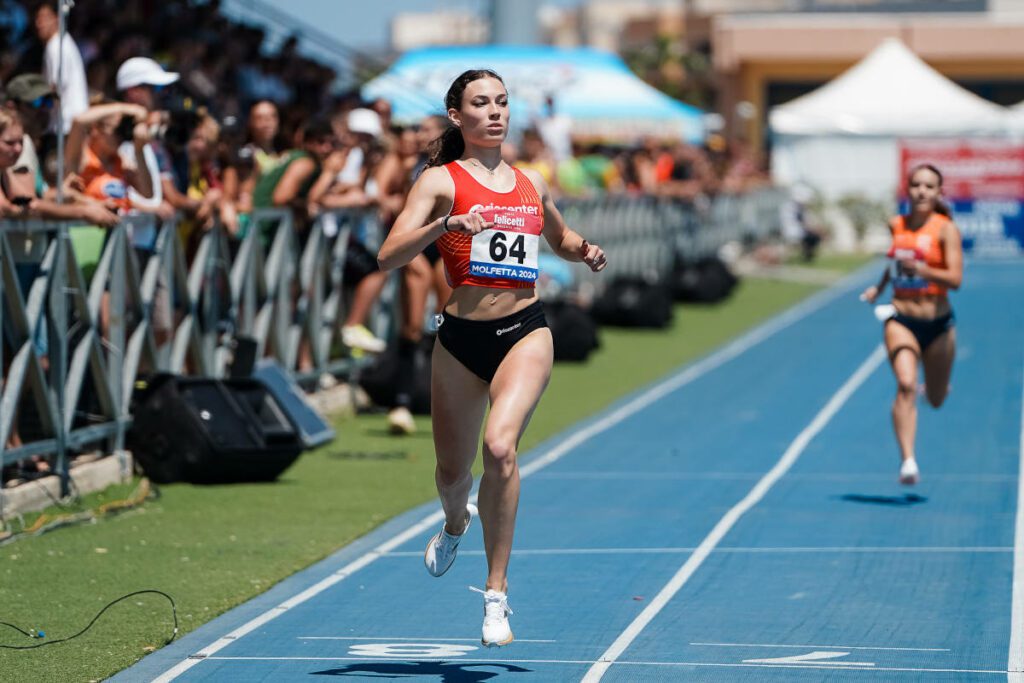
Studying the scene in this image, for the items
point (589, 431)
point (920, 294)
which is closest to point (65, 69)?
point (589, 431)

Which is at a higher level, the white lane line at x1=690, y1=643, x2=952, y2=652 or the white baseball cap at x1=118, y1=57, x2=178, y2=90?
the white baseball cap at x1=118, y1=57, x2=178, y2=90

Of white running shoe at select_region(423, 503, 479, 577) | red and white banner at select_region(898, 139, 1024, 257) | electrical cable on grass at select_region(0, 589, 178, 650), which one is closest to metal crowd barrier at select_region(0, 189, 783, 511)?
electrical cable on grass at select_region(0, 589, 178, 650)

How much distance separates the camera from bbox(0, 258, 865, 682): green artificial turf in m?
7.65

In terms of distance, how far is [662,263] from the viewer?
2861 centimetres

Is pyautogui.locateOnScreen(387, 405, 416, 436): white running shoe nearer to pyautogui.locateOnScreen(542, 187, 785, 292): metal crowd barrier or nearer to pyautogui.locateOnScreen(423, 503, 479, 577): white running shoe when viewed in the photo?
pyautogui.locateOnScreen(423, 503, 479, 577): white running shoe

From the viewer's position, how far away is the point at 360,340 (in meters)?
15.0

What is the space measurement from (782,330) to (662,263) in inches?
190

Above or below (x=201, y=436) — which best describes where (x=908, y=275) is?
above

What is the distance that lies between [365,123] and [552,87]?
36.7ft

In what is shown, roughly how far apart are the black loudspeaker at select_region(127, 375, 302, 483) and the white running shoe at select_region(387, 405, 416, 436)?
2.48 m

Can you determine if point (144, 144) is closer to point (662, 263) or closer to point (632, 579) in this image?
point (632, 579)

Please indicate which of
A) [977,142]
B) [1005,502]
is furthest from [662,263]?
[1005,502]

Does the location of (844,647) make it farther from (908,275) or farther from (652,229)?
(652,229)

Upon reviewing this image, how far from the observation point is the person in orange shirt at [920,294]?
38.0ft
